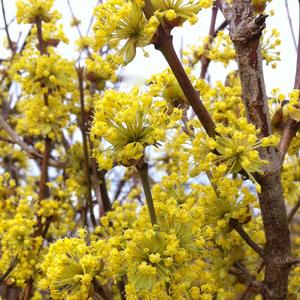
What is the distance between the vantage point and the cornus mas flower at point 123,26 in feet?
4.87

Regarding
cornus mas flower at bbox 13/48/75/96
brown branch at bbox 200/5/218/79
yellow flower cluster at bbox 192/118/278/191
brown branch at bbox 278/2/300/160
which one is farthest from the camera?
brown branch at bbox 200/5/218/79

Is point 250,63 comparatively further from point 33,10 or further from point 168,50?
point 33,10

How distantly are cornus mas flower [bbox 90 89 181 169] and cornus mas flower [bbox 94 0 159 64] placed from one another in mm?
157

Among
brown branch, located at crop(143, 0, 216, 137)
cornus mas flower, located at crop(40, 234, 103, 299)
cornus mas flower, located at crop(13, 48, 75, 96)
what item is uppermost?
cornus mas flower, located at crop(13, 48, 75, 96)

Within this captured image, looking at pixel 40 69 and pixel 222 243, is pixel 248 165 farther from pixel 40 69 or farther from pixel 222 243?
pixel 40 69

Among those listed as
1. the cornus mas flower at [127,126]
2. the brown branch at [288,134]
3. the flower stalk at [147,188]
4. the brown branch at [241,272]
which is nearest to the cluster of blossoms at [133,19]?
the cornus mas flower at [127,126]

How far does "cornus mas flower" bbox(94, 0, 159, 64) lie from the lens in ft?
4.87

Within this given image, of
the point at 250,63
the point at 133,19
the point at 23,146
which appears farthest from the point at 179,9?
the point at 23,146

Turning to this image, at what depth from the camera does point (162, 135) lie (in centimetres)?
145

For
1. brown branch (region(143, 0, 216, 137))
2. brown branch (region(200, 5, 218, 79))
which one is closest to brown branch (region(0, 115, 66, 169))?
brown branch (region(200, 5, 218, 79))

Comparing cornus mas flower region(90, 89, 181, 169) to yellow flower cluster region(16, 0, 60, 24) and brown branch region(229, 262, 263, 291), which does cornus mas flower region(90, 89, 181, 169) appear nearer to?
brown branch region(229, 262, 263, 291)

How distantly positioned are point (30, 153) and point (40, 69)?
43 cm

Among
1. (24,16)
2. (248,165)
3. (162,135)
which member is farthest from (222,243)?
(24,16)

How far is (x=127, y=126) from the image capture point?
1.48 meters
